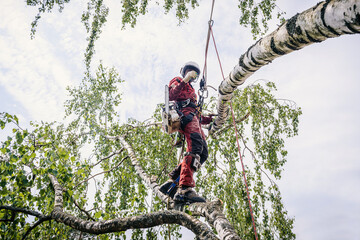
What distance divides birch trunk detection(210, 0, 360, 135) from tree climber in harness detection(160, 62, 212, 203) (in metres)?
1.28

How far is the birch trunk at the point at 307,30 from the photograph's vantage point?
962mm

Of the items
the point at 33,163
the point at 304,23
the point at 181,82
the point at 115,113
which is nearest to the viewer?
the point at 304,23

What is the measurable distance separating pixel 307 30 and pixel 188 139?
2.06 m

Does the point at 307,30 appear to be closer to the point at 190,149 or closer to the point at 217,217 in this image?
the point at 217,217

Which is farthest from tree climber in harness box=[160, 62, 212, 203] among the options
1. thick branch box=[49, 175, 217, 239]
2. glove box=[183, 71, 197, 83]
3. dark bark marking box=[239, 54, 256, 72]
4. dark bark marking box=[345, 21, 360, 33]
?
dark bark marking box=[345, 21, 360, 33]

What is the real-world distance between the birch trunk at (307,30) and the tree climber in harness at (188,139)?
4.18 ft

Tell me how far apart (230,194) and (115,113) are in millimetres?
4967

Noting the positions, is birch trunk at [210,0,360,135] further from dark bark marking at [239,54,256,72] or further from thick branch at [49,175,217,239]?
thick branch at [49,175,217,239]

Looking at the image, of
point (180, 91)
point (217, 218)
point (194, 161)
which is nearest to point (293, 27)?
point (217, 218)

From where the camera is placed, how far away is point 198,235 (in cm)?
132

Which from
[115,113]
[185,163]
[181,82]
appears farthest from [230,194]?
[115,113]

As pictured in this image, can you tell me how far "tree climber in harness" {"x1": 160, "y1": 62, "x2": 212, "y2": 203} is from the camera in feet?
8.34

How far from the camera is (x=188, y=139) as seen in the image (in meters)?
3.00

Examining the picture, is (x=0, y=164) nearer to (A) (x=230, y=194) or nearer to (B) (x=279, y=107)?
(A) (x=230, y=194)
